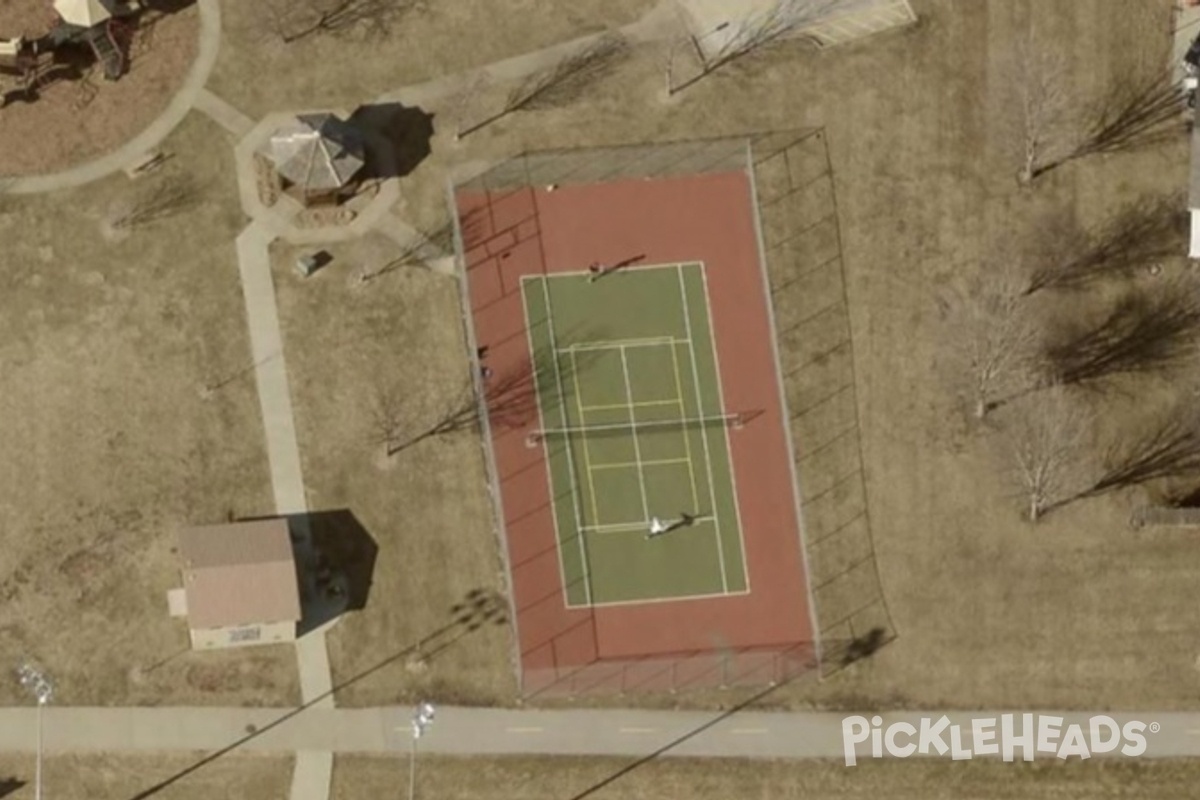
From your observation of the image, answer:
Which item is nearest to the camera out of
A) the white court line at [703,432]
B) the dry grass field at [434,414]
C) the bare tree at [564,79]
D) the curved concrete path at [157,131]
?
the dry grass field at [434,414]

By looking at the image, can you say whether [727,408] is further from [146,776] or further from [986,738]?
[146,776]

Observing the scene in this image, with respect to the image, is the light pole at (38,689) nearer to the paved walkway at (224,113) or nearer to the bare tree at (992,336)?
the paved walkway at (224,113)

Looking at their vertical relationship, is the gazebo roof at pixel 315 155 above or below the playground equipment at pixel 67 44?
below

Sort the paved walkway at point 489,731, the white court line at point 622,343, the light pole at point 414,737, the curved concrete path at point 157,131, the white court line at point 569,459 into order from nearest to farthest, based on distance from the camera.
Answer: the light pole at point 414,737 < the paved walkway at point 489,731 < the white court line at point 569,459 < the curved concrete path at point 157,131 < the white court line at point 622,343

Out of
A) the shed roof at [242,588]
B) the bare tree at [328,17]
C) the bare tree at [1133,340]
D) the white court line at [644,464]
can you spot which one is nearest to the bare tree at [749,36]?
the bare tree at [328,17]

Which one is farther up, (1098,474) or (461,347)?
(461,347)

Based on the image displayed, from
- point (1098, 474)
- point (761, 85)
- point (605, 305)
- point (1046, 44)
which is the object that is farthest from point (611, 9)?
point (1098, 474)

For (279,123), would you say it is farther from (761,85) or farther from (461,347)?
(761,85)
